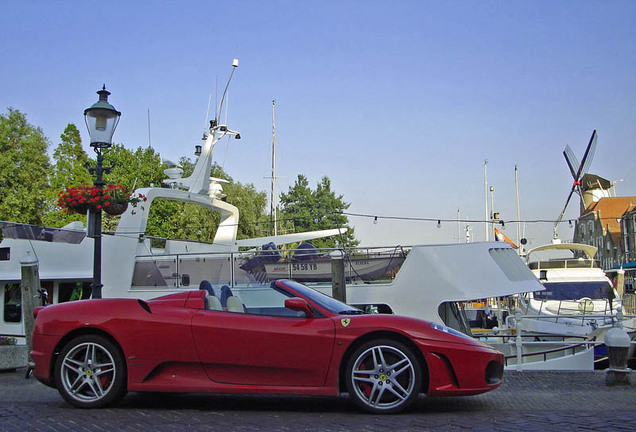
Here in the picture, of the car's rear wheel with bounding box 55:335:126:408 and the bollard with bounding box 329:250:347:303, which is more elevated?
the bollard with bounding box 329:250:347:303

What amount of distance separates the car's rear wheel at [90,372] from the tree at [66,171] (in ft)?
125

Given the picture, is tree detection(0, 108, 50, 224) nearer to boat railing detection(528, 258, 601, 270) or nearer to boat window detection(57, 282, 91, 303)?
boat window detection(57, 282, 91, 303)

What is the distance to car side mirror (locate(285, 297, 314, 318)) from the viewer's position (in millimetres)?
6039

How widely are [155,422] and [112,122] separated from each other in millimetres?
6673

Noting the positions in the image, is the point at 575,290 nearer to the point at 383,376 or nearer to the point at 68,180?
the point at 383,376

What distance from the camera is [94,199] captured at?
1124 cm

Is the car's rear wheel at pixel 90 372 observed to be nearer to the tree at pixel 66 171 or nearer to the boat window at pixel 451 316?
the boat window at pixel 451 316

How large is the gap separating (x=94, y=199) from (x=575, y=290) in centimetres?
1598

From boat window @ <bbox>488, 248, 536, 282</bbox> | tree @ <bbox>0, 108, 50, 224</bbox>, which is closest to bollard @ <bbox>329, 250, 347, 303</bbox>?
boat window @ <bbox>488, 248, 536, 282</bbox>

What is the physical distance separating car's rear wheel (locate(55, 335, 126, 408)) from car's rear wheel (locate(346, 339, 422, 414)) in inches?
86.4

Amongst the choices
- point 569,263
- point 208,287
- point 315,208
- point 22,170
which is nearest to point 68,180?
point 22,170

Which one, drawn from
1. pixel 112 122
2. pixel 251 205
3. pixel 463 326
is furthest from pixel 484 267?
pixel 251 205

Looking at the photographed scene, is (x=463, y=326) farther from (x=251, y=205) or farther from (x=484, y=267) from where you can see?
(x=251, y=205)

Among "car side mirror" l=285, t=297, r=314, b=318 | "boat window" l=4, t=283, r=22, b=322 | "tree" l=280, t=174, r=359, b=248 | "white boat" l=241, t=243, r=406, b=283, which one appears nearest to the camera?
"car side mirror" l=285, t=297, r=314, b=318
